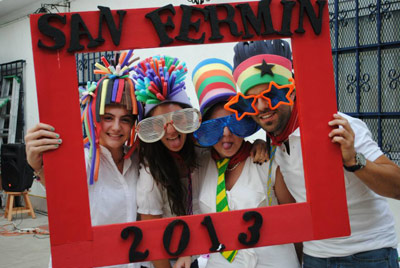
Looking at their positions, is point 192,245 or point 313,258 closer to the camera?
point 192,245

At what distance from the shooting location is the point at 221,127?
4.74 feet

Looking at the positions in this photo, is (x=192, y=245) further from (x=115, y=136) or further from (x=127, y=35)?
(x=127, y=35)

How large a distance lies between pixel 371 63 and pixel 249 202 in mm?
2310

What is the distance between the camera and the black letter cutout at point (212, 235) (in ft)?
3.81

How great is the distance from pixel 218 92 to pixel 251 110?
0.68 feet

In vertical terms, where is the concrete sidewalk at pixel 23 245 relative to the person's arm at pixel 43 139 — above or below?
below

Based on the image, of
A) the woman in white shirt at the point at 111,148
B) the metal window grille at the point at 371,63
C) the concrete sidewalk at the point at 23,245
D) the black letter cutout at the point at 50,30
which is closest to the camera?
the black letter cutout at the point at 50,30

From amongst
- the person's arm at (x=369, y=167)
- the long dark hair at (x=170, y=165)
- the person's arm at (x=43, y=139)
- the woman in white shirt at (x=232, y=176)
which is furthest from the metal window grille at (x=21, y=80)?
the person's arm at (x=369, y=167)

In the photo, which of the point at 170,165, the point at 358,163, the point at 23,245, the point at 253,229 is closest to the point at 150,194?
the point at 170,165

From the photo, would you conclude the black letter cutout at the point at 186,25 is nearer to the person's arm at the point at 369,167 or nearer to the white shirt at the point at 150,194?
the person's arm at the point at 369,167

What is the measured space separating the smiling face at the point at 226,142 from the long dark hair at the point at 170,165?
124mm

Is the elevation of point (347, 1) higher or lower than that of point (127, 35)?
higher

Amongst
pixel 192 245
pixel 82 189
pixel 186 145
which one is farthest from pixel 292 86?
pixel 82 189

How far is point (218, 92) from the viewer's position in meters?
1.52
